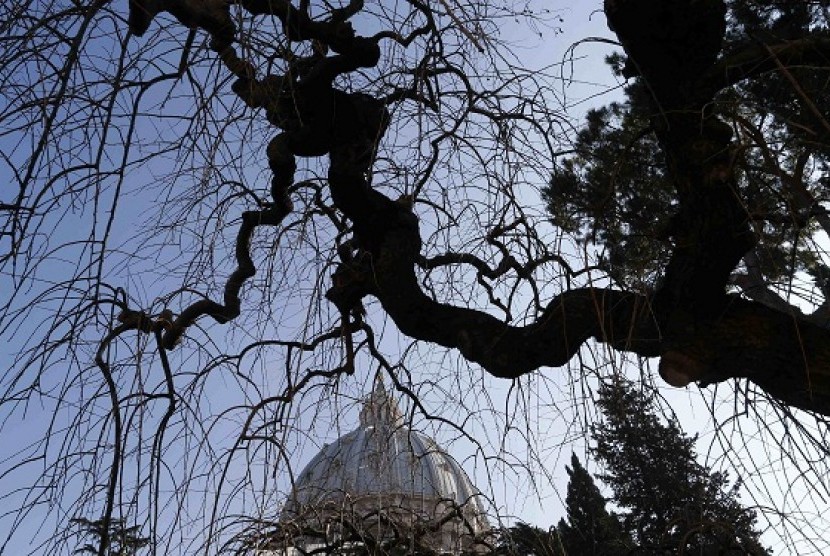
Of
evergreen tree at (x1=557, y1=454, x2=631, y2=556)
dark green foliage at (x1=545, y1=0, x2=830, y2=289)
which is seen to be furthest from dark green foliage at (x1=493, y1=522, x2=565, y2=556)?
dark green foliage at (x1=545, y1=0, x2=830, y2=289)

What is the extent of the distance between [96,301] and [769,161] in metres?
1.45

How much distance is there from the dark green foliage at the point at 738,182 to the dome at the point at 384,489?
34.7 inches

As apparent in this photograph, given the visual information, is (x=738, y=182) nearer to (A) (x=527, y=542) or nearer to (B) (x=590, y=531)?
(A) (x=527, y=542)

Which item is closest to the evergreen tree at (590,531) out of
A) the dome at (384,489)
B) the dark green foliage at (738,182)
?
the dome at (384,489)

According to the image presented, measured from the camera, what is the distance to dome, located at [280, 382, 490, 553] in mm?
2676

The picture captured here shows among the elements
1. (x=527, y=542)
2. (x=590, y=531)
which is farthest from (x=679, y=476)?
(x=590, y=531)

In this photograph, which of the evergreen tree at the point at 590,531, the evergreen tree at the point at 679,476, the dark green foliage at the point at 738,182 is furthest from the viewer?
the evergreen tree at the point at 590,531

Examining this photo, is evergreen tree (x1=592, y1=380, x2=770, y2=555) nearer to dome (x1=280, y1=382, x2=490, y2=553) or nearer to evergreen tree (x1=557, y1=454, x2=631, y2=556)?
evergreen tree (x1=557, y1=454, x2=631, y2=556)

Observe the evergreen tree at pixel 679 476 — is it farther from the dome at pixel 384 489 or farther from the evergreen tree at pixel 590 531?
the dome at pixel 384 489

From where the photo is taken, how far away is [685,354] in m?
2.46

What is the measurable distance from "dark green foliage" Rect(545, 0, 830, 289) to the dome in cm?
88

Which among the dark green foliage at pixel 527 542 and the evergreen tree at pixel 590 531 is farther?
the evergreen tree at pixel 590 531

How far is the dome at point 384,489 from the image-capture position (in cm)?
268

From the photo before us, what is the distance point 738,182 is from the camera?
263 cm
